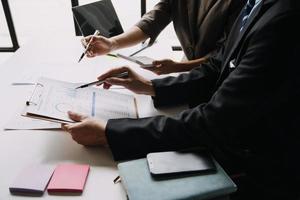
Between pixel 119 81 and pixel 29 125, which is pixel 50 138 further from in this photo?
pixel 119 81

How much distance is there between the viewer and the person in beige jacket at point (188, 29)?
125 centimetres

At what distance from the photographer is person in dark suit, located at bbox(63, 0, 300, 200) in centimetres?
65

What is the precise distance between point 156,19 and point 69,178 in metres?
0.97

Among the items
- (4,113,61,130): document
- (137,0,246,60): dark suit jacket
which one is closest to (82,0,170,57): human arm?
(137,0,246,60): dark suit jacket

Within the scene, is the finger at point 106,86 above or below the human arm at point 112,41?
below

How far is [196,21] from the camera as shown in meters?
1.36

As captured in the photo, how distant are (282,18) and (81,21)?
1026mm

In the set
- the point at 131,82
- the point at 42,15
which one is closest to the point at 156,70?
the point at 131,82


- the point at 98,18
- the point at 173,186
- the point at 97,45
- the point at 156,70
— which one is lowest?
the point at 173,186

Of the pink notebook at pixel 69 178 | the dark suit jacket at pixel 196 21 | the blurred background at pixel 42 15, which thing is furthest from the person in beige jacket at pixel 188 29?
the blurred background at pixel 42 15

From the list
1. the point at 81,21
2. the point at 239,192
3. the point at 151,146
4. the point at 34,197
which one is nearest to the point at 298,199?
the point at 239,192

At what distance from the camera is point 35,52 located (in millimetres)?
1424

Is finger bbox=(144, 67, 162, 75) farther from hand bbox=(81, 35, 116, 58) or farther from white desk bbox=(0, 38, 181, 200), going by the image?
hand bbox=(81, 35, 116, 58)

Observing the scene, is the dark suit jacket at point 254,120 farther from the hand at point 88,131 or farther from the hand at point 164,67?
the hand at point 164,67
